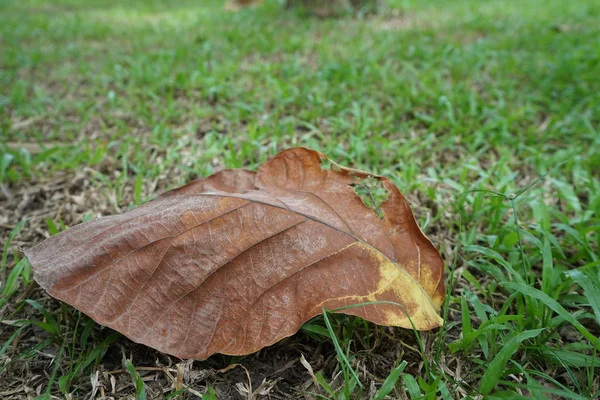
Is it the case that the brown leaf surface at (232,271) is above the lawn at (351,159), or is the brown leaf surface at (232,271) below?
above

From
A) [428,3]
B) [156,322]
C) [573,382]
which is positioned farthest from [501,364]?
[428,3]

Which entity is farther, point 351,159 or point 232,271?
point 351,159

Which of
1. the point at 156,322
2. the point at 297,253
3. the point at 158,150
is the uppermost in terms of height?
the point at 297,253

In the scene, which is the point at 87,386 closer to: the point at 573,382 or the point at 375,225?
the point at 375,225

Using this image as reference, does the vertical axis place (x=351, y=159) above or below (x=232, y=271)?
below
